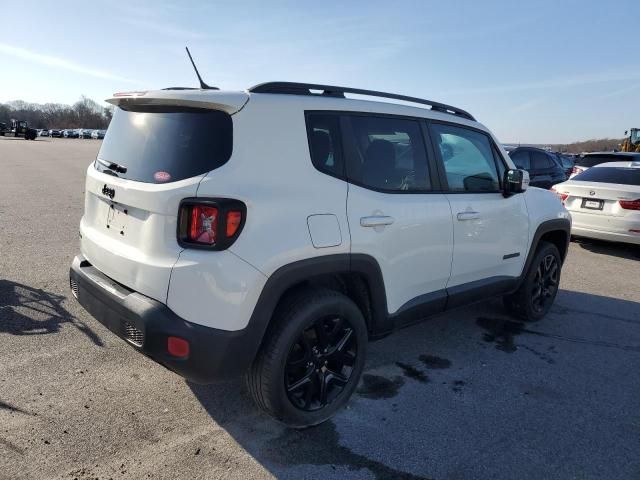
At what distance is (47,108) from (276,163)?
15403 cm

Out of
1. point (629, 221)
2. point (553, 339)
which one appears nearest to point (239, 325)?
point (553, 339)

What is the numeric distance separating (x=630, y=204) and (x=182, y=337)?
7.49m

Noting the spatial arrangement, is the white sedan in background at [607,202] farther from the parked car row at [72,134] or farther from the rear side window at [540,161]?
the parked car row at [72,134]

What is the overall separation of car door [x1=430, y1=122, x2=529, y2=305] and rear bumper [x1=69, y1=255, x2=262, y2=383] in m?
1.90

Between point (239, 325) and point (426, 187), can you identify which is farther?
point (426, 187)

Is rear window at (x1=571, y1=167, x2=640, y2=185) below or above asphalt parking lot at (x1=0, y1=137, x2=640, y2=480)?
above

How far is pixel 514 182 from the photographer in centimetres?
405

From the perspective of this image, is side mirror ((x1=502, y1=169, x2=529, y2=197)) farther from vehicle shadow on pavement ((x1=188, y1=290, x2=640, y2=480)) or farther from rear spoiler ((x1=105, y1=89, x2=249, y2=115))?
rear spoiler ((x1=105, y1=89, x2=249, y2=115))

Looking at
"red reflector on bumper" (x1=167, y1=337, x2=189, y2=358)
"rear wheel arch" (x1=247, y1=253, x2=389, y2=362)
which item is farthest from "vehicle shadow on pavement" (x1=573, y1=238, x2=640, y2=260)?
"red reflector on bumper" (x1=167, y1=337, x2=189, y2=358)

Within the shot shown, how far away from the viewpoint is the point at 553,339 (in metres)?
4.49

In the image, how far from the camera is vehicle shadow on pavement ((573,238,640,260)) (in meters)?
8.21

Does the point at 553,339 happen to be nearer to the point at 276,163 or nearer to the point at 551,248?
the point at 551,248

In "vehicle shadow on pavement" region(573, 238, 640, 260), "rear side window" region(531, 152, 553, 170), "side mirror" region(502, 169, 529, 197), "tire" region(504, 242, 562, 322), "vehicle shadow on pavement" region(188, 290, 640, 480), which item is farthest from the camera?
"rear side window" region(531, 152, 553, 170)

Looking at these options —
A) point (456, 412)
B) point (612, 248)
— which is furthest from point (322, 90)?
point (612, 248)
